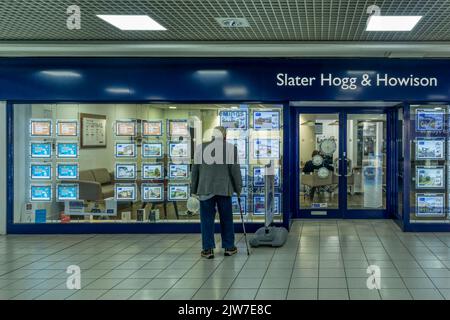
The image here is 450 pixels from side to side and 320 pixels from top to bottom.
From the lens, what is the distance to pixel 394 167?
8641 mm

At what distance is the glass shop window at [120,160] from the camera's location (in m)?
7.79

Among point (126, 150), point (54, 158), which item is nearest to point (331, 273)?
point (126, 150)

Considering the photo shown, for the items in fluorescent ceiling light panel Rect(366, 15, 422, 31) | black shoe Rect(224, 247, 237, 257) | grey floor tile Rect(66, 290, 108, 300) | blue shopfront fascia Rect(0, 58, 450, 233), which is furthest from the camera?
blue shopfront fascia Rect(0, 58, 450, 233)

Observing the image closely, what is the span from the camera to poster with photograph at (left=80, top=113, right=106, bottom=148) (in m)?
7.82

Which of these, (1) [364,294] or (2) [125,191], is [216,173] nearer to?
(1) [364,294]

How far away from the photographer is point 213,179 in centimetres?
594

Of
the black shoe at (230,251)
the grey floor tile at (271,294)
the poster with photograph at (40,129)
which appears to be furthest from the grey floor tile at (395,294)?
the poster with photograph at (40,129)

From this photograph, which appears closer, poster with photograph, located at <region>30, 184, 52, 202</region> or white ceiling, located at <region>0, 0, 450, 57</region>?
white ceiling, located at <region>0, 0, 450, 57</region>

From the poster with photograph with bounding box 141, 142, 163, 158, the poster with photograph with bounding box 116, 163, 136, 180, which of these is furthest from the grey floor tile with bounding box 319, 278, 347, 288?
the poster with photograph with bounding box 116, 163, 136, 180

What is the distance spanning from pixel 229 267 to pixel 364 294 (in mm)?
1598

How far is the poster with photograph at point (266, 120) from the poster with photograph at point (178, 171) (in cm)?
127

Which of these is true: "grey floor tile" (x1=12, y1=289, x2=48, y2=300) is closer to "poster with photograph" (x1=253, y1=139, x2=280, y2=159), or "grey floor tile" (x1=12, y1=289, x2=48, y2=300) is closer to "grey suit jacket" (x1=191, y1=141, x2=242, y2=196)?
"grey suit jacket" (x1=191, y1=141, x2=242, y2=196)

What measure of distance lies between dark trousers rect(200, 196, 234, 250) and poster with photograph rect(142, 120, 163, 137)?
2.19 meters

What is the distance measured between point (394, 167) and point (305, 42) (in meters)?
3.36
